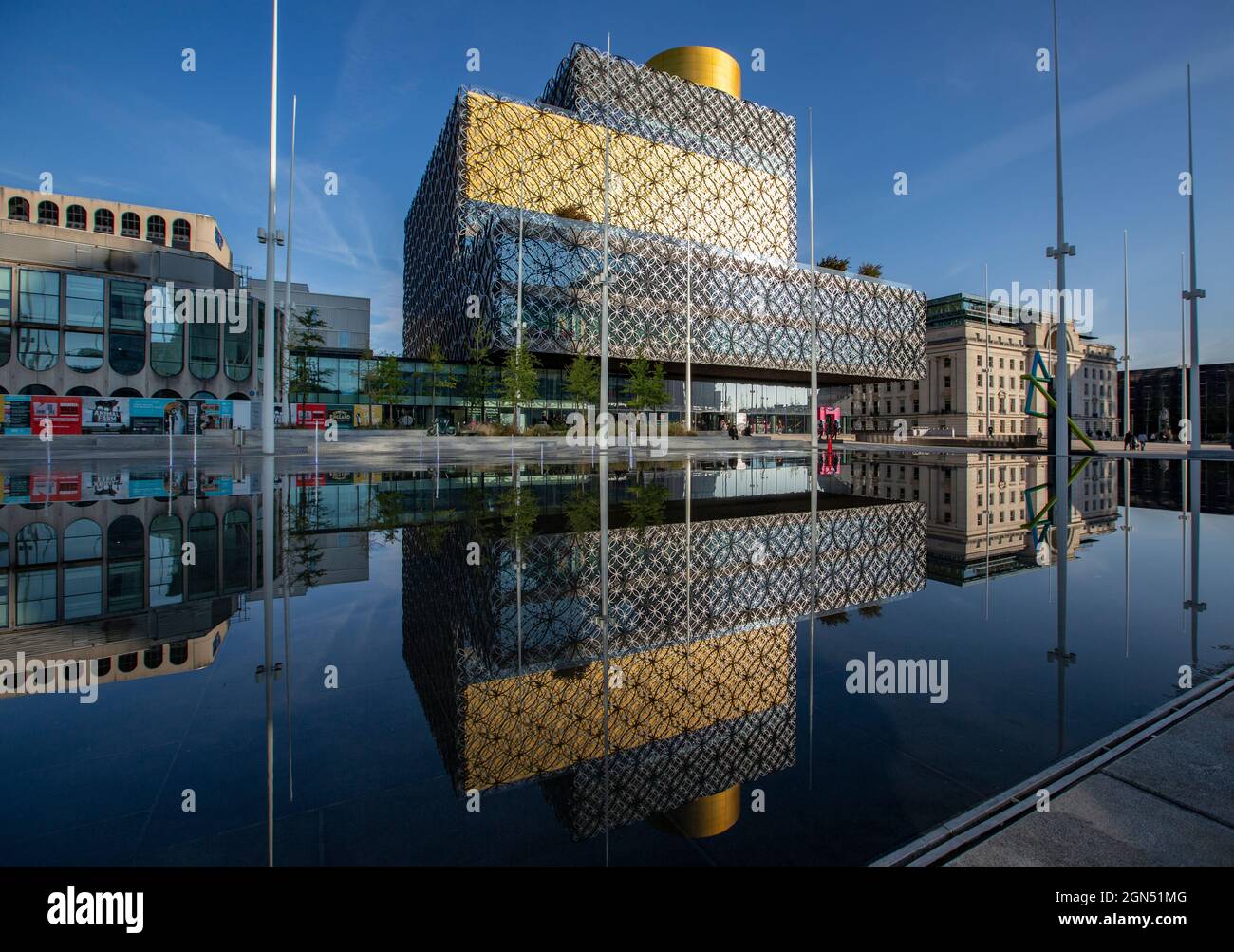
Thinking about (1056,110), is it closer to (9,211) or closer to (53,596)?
(53,596)

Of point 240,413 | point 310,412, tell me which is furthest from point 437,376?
point 240,413

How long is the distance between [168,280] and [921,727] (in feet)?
211

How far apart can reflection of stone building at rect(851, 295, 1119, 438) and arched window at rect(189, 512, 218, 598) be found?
8807 cm

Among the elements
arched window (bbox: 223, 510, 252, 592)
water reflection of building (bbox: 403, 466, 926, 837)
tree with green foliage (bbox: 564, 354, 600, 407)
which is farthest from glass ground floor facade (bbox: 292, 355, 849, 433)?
water reflection of building (bbox: 403, 466, 926, 837)

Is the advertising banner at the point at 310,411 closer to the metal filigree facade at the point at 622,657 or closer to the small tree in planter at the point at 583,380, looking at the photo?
the small tree in planter at the point at 583,380

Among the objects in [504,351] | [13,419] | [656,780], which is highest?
[504,351]

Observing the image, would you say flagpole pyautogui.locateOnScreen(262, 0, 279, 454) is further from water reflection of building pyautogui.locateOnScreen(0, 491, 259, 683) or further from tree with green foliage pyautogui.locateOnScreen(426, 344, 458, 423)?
tree with green foliage pyautogui.locateOnScreen(426, 344, 458, 423)

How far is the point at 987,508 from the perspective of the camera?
1266 cm

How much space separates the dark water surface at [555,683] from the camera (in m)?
2.26

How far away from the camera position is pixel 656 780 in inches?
104

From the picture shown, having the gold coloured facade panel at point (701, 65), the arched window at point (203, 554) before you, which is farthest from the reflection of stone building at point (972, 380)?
the arched window at point (203, 554)

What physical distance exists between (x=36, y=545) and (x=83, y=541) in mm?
452

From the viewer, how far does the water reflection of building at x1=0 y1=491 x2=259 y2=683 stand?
4199 millimetres
